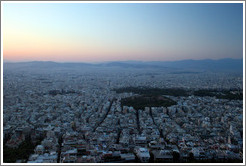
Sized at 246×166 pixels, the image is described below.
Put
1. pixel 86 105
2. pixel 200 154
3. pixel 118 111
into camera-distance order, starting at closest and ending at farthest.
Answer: pixel 200 154 < pixel 118 111 < pixel 86 105

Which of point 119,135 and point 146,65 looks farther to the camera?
point 146,65

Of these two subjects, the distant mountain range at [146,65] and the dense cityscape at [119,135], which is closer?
the dense cityscape at [119,135]

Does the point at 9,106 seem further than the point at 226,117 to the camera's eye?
Yes

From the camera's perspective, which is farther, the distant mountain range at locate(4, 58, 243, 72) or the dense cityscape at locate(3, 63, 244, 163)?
the distant mountain range at locate(4, 58, 243, 72)

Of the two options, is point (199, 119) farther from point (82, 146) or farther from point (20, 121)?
point (20, 121)

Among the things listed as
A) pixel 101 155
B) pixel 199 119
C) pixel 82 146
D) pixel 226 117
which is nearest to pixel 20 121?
pixel 82 146

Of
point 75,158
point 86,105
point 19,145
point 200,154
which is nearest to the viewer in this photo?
point 75,158

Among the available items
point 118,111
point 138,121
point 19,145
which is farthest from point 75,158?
point 118,111

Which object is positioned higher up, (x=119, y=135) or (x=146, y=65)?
(x=119, y=135)

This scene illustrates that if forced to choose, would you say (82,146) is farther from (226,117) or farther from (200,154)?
(226,117)
